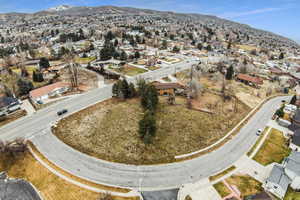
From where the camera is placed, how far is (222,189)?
899 inches

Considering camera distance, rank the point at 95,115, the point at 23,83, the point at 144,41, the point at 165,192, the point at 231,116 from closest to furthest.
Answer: the point at 165,192 < the point at 95,115 < the point at 231,116 < the point at 23,83 < the point at 144,41

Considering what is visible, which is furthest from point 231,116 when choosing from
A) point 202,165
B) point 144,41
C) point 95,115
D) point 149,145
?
point 144,41

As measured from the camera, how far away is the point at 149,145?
99.5ft

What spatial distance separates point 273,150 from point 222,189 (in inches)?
631

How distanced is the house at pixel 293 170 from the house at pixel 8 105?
5682 centimetres

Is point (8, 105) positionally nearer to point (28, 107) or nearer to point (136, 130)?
point (28, 107)

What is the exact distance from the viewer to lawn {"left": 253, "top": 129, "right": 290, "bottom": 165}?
2848 centimetres

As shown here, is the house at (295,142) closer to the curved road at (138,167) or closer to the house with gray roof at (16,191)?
the curved road at (138,167)

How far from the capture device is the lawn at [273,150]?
93.4ft

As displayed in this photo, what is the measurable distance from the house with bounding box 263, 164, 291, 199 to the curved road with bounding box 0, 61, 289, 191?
5733mm

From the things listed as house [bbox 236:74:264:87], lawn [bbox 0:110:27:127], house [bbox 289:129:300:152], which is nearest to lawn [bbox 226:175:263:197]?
house [bbox 289:129:300:152]

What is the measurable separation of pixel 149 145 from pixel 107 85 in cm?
3149

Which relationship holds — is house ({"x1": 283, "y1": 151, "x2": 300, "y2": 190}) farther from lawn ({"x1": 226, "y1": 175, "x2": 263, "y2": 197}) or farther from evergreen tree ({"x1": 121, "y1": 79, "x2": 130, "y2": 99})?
evergreen tree ({"x1": 121, "y1": 79, "x2": 130, "y2": 99})

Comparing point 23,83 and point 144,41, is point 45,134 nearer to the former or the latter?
point 23,83
